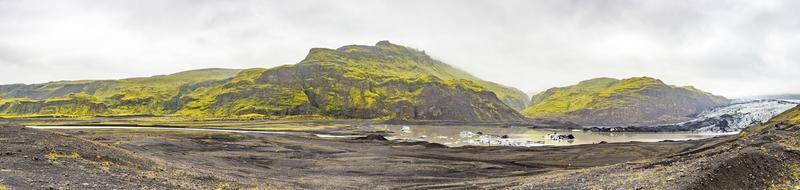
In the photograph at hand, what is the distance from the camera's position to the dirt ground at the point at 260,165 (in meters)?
21.7

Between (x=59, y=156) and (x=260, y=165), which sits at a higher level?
(x=59, y=156)

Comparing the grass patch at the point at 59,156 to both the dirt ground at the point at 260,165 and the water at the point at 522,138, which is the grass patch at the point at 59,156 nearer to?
the dirt ground at the point at 260,165

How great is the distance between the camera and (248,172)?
120ft

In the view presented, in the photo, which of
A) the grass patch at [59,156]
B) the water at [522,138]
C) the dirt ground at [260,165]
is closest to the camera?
the dirt ground at [260,165]

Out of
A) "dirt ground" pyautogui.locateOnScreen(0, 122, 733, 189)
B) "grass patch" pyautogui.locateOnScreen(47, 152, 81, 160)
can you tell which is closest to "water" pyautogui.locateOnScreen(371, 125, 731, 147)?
"dirt ground" pyautogui.locateOnScreen(0, 122, 733, 189)

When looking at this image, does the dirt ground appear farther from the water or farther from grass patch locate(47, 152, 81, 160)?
the water

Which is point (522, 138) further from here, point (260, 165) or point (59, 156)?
point (59, 156)

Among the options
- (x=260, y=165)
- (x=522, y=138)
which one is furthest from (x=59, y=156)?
(x=522, y=138)

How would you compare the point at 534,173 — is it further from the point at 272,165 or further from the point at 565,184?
the point at 272,165

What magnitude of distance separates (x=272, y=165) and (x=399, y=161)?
1274 cm

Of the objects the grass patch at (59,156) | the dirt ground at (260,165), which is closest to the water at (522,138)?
the dirt ground at (260,165)

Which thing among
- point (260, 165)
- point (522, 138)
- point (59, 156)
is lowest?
point (522, 138)

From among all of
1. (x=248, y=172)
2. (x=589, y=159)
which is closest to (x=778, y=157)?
(x=589, y=159)

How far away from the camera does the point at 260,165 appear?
140ft
